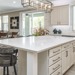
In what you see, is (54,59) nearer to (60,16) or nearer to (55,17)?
(60,16)

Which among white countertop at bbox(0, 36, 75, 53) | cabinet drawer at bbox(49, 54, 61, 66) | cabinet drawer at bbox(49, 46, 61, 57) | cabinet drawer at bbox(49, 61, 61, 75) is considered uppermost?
white countertop at bbox(0, 36, 75, 53)

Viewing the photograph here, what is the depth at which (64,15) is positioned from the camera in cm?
629

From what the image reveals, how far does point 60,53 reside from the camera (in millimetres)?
2805

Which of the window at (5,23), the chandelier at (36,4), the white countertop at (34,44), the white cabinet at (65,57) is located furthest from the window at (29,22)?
the white countertop at (34,44)

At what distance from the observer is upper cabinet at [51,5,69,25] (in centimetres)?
621

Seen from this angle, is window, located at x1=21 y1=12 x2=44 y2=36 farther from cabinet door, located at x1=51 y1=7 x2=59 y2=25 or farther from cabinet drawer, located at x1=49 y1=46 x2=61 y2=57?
cabinet drawer, located at x1=49 y1=46 x2=61 y2=57

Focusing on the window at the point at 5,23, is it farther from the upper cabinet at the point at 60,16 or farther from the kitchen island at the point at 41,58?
the kitchen island at the point at 41,58

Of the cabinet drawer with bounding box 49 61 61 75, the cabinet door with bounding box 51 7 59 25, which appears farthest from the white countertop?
the cabinet door with bounding box 51 7 59 25

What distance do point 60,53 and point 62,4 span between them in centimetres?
425

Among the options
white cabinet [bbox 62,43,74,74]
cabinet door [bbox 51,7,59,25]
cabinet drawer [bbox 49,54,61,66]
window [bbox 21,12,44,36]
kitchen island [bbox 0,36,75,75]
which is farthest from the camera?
window [bbox 21,12,44,36]

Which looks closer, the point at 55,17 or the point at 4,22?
the point at 55,17

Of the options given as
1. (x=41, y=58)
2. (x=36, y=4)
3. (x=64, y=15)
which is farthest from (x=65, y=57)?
(x=64, y=15)

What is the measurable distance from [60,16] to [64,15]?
0.80 feet

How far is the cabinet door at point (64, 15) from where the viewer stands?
243 inches
